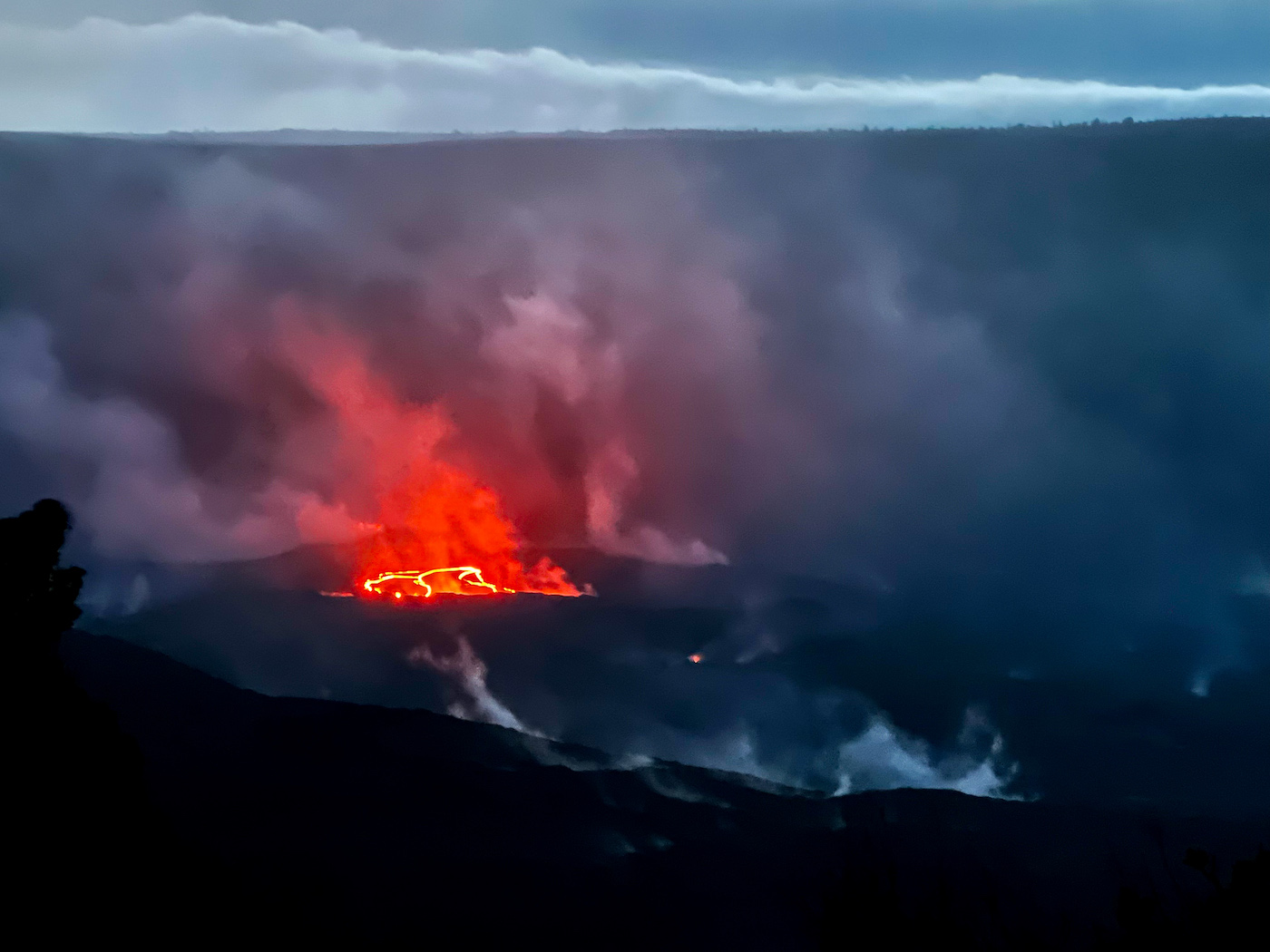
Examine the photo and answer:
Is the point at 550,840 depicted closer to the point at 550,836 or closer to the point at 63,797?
the point at 550,836

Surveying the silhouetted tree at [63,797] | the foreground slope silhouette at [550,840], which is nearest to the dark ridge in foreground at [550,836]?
the foreground slope silhouette at [550,840]

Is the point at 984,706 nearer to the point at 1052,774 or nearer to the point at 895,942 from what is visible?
the point at 1052,774

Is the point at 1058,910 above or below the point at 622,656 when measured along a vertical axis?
below

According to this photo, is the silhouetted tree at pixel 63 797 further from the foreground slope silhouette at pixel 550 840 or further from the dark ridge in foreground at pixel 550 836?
the dark ridge in foreground at pixel 550 836

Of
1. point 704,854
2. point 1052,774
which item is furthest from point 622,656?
point 1052,774

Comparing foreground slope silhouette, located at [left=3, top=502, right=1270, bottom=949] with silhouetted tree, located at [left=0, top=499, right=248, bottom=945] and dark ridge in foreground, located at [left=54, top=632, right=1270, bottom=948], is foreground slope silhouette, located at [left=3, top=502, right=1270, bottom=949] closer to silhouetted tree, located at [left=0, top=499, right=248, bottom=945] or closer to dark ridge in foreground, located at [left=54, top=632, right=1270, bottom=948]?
dark ridge in foreground, located at [left=54, top=632, right=1270, bottom=948]

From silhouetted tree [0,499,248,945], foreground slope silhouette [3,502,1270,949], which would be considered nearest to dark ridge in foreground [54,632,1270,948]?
foreground slope silhouette [3,502,1270,949]

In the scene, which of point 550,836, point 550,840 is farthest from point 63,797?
point 550,836
